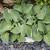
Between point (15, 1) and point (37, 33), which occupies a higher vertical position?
point (15, 1)

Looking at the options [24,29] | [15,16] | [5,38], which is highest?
[15,16]

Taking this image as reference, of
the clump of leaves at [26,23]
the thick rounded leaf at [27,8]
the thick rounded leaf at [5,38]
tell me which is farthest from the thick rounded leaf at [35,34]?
the thick rounded leaf at [5,38]

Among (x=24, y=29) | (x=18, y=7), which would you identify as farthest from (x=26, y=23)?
(x=18, y=7)

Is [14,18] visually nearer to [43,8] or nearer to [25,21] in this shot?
[25,21]

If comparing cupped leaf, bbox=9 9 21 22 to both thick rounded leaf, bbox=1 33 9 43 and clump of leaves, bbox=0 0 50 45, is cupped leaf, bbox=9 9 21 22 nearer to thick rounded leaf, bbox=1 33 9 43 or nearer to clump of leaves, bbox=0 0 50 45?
clump of leaves, bbox=0 0 50 45

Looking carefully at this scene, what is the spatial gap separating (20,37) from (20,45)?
0.30ft

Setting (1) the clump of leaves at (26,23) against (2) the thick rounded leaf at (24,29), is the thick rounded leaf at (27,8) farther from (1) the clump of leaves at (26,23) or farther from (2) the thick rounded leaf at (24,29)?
(2) the thick rounded leaf at (24,29)

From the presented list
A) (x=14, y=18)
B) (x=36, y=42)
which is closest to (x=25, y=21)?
(x=14, y=18)

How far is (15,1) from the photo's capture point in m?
2.43

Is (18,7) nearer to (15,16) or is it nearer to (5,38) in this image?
(15,16)

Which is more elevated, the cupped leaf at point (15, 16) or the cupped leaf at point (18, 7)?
the cupped leaf at point (18, 7)

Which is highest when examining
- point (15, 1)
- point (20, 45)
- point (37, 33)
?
point (15, 1)

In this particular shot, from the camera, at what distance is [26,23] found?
2.28 meters

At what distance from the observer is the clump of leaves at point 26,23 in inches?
89.0
